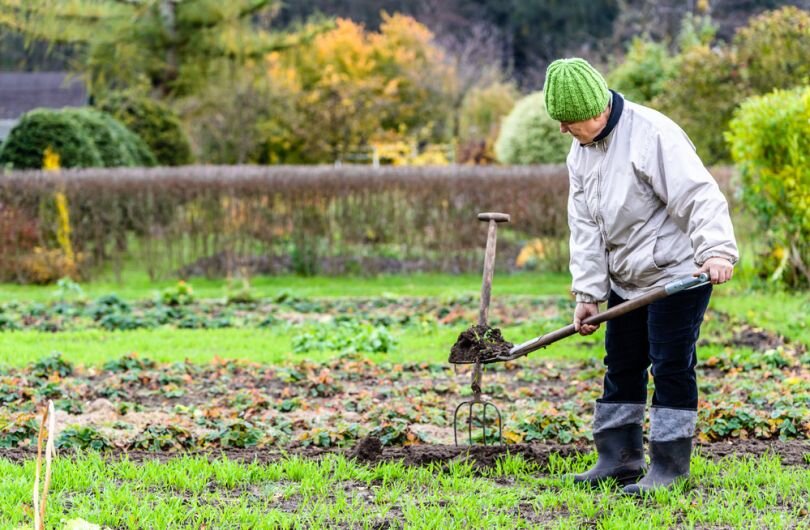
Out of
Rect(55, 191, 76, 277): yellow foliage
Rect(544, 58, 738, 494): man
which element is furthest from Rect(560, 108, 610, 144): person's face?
Rect(55, 191, 76, 277): yellow foliage

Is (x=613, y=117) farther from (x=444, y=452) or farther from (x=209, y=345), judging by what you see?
(x=209, y=345)

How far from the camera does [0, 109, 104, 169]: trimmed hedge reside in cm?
1662

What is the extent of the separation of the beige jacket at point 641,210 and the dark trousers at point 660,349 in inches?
4.6

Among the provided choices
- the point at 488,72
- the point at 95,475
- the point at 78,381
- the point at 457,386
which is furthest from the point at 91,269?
the point at 488,72

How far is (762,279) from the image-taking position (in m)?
11.6

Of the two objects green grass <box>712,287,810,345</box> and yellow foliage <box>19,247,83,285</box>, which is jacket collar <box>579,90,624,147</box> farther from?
yellow foliage <box>19,247,83,285</box>

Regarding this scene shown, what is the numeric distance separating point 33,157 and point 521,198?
784 centimetres

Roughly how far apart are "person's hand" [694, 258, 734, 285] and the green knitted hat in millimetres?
764

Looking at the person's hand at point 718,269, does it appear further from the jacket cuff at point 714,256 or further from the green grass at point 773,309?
the green grass at point 773,309

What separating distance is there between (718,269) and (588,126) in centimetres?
81

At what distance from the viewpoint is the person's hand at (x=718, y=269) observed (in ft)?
13.1

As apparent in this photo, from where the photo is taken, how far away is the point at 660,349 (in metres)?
4.37

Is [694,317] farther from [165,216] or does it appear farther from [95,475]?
[165,216]

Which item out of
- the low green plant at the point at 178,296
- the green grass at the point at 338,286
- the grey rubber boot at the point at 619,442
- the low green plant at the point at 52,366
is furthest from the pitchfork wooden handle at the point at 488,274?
the green grass at the point at 338,286
